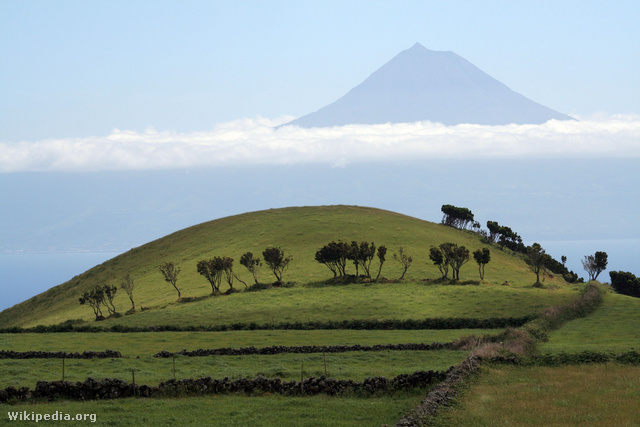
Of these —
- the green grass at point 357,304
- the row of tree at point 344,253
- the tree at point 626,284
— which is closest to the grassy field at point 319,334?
the green grass at point 357,304

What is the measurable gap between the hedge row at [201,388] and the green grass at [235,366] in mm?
2823

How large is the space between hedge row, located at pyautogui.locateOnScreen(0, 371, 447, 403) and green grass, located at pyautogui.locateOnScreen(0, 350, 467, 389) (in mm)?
2823

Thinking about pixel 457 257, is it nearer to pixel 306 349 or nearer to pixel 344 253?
pixel 344 253

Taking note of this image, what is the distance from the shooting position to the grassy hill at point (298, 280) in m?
85.3

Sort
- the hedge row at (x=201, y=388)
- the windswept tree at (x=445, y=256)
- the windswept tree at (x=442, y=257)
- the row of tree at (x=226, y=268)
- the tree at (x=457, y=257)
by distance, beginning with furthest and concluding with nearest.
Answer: the windswept tree at (x=442, y=257)
the windswept tree at (x=445, y=256)
the row of tree at (x=226, y=268)
the tree at (x=457, y=257)
the hedge row at (x=201, y=388)

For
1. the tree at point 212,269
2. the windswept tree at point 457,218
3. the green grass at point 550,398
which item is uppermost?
the windswept tree at point 457,218

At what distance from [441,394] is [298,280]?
7743 cm

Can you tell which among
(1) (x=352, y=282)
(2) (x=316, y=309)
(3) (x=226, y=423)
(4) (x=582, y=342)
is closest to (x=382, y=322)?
(2) (x=316, y=309)

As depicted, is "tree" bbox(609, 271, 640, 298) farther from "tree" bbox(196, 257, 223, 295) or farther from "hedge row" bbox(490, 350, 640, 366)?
"hedge row" bbox(490, 350, 640, 366)

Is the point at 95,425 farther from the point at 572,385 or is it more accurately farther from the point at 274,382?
the point at 572,385

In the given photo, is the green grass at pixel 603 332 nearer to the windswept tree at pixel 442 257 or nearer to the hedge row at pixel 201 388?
the hedge row at pixel 201 388

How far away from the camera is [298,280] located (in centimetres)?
11112

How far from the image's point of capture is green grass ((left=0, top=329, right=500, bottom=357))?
6366 cm

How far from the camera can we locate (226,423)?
31.7 meters
